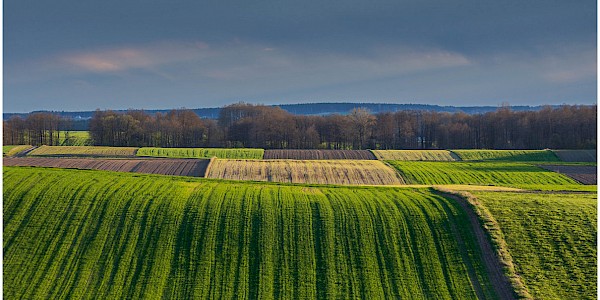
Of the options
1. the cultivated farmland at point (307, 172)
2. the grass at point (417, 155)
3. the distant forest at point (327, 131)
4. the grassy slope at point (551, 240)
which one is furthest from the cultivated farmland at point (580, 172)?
the distant forest at point (327, 131)

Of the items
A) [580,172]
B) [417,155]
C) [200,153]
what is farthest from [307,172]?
[200,153]

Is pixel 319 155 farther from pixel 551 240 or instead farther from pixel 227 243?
pixel 551 240

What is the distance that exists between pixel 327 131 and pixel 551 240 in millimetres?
88705

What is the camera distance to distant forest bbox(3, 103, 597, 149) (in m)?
112

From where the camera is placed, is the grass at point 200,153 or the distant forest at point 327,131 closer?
the grass at point 200,153

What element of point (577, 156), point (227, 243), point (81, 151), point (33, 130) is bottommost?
point (227, 243)

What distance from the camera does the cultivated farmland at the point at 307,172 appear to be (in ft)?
182

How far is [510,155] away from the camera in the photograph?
83.9m

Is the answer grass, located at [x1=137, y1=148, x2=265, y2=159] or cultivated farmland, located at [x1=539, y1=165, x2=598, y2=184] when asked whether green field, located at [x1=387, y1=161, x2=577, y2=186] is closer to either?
cultivated farmland, located at [x1=539, y1=165, x2=598, y2=184]

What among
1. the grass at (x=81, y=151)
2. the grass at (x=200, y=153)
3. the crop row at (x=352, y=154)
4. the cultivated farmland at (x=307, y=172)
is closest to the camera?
the cultivated farmland at (x=307, y=172)

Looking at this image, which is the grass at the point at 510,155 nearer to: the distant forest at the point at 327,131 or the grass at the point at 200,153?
the distant forest at the point at 327,131

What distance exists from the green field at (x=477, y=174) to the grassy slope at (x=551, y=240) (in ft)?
60.6

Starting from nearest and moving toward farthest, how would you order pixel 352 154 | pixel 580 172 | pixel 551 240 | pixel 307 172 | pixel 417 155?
pixel 551 240, pixel 307 172, pixel 580 172, pixel 352 154, pixel 417 155

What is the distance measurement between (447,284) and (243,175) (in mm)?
33214
